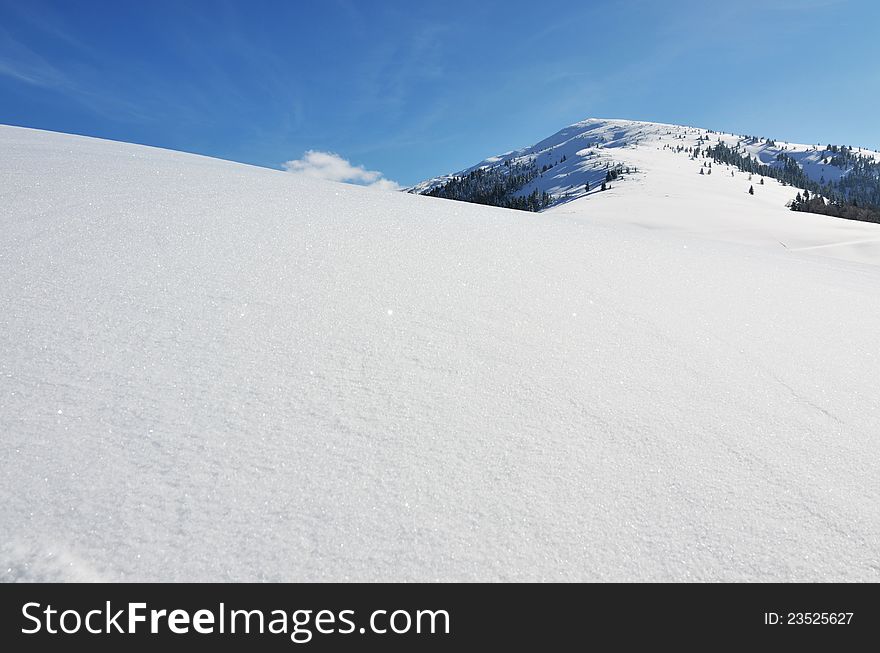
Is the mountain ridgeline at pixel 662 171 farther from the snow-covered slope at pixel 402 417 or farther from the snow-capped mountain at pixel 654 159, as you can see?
the snow-covered slope at pixel 402 417

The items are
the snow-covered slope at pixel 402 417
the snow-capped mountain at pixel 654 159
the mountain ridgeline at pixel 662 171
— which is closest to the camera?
the snow-covered slope at pixel 402 417

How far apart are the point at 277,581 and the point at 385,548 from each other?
0.29 meters

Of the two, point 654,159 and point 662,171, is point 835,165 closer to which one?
point 654,159

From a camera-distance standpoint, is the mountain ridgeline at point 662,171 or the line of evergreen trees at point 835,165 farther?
the line of evergreen trees at point 835,165

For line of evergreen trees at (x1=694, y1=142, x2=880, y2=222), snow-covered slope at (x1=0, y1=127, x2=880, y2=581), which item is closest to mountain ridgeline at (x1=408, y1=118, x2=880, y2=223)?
line of evergreen trees at (x1=694, y1=142, x2=880, y2=222)

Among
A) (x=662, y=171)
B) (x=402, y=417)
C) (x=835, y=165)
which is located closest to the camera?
(x=402, y=417)

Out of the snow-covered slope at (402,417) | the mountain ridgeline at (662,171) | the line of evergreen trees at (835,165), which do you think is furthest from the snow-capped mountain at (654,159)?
the snow-covered slope at (402,417)

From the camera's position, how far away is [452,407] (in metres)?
1.65

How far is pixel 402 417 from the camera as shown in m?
1.57

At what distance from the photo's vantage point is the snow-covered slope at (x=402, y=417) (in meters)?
1.12

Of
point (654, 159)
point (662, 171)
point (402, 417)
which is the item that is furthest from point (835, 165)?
point (402, 417)

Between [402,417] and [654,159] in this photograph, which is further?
[654,159]

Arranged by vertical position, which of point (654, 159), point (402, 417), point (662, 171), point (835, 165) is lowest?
point (402, 417)
